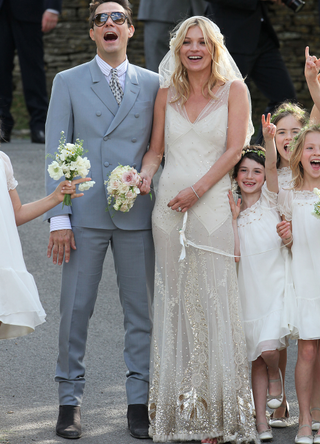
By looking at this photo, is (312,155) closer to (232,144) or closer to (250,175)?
(250,175)

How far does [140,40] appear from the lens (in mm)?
12492

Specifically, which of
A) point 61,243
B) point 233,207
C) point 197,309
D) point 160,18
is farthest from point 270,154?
point 160,18

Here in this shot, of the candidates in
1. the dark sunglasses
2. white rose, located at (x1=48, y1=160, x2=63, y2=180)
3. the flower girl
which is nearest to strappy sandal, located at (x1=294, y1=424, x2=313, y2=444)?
the flower girl

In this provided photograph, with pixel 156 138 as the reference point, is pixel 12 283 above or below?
below

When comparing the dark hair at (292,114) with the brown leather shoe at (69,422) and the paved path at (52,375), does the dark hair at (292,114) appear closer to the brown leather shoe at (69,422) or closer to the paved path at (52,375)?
the paved path at (52,375)

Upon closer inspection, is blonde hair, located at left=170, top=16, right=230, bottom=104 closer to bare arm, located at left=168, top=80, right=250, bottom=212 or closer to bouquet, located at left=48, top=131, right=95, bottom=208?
bare arm, located at left=168, top=80, right=250, bottom=212

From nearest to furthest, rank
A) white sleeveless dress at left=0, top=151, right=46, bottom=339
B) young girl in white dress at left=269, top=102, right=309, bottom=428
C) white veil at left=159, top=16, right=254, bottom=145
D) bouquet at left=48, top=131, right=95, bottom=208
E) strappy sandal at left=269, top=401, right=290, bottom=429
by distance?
white sleeveless dress at left=0, top=151, right=46, bottom=339 < bouquet at left=48, top=131, right=95, bottom=208 < white veil at left=159, top=16, right=254, bottom=145 < strappy sandal at left=269, top=401, right=290, bottom=429 < young girl in white dress at left=269, top=102, right=309, bottom=428

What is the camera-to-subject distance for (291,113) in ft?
13.6

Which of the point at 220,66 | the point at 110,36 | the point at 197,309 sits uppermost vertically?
the point at 110,36

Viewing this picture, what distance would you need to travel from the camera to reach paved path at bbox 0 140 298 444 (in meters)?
3.71

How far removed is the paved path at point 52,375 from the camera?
146 inches

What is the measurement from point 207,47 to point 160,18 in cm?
392

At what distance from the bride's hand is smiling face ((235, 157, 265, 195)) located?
18.2 inches

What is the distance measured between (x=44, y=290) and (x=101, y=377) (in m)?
1.45
